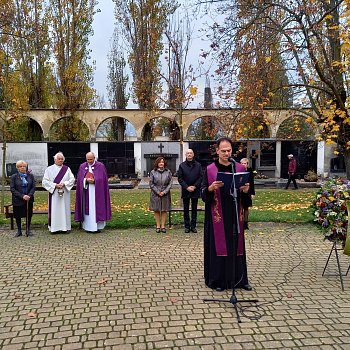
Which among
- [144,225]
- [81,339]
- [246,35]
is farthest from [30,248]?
[246,35]

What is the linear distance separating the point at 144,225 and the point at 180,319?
541 cm

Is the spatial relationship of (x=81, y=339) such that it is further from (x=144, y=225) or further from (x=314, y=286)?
(x=144, y=225)

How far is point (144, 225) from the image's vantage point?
9.41 meters

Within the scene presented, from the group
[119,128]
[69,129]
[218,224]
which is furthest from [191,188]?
[119,128]

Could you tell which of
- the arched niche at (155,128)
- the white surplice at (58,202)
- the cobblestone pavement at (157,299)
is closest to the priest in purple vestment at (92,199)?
the white surplice at (58,202)

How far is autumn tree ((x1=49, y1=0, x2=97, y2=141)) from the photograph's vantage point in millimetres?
28250

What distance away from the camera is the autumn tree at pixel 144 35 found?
28.4 meters

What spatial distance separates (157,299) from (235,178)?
1.81 meters

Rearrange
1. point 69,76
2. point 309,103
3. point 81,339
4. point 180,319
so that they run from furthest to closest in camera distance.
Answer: point 69,76 < point 309,103 < point 180,319 < point 81,339

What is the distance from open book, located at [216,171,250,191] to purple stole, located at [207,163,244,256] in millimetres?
272

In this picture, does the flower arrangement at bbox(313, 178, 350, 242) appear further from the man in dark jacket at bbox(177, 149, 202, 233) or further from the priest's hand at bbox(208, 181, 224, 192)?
the man in dark jacket at bbox(177, 149, 202, 233)

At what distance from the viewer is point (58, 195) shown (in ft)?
29.0

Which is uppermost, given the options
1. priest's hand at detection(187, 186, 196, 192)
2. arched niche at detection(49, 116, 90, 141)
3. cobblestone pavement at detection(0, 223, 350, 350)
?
arched niche at detection(49, 116, 90, 141)

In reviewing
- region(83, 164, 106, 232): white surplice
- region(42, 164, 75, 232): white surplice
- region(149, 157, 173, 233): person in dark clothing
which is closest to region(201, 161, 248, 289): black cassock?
region(149, 157, 173, 233): person in dark clothing
